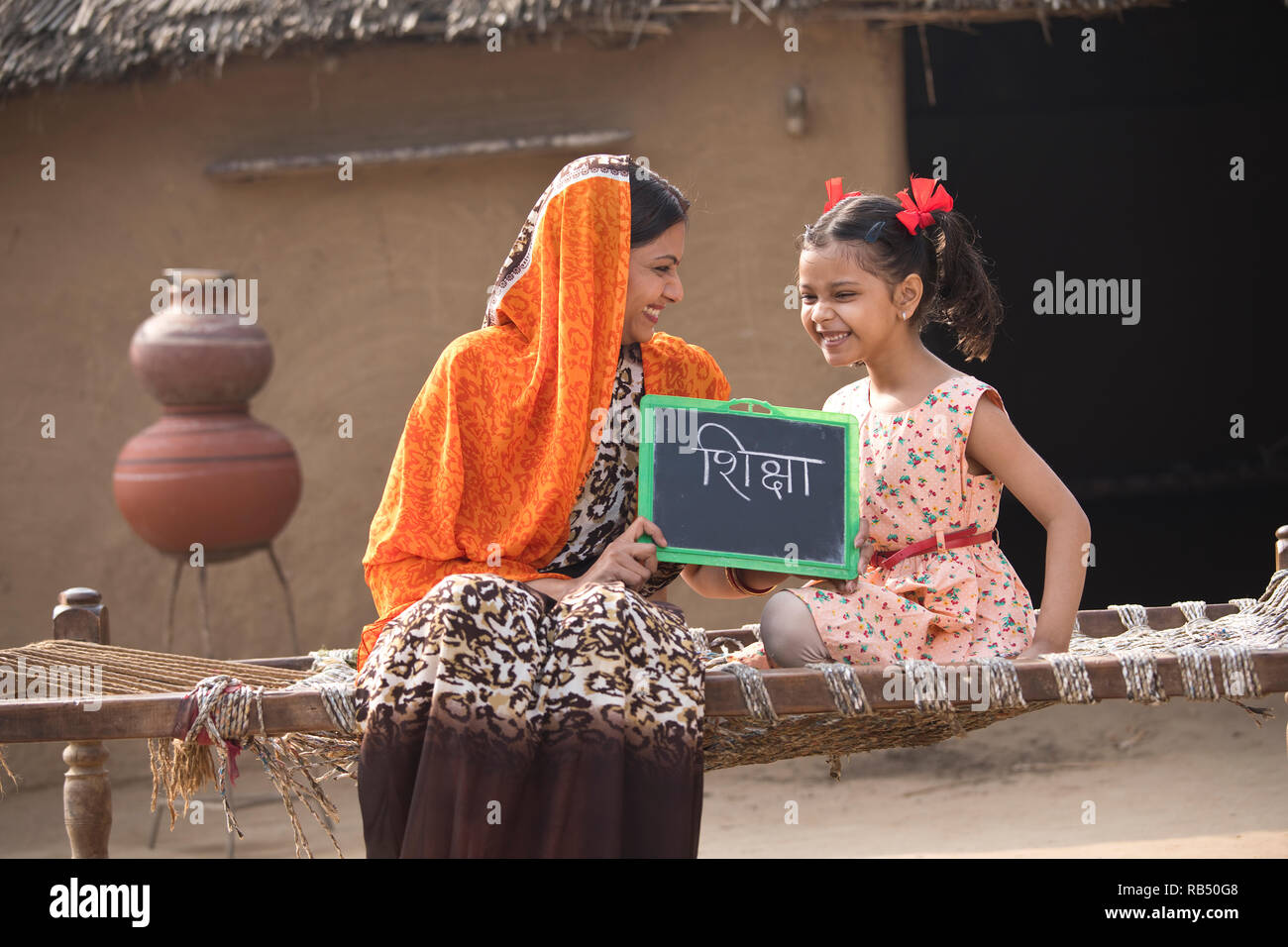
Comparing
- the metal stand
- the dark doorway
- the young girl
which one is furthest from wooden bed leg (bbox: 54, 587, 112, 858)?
the dark doorway

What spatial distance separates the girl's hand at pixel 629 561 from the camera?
8.75 ft

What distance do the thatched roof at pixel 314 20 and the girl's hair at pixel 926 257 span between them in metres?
2.22

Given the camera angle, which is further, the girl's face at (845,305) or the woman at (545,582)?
the girl's face at (845,305)

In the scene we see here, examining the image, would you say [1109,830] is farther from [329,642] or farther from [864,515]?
[329,642]

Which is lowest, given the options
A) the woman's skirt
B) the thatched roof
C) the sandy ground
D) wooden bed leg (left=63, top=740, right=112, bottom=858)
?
the sandy ground

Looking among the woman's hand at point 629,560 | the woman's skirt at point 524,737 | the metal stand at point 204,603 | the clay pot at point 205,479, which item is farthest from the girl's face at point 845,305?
the metal stand at point 204,603

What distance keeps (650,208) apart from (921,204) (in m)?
0.58

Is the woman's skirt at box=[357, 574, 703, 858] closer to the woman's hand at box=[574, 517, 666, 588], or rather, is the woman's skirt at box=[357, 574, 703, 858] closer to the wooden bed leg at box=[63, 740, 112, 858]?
the woman's hand at box=[574, 517, 666, 588]

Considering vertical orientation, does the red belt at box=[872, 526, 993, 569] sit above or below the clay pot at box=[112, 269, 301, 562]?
below

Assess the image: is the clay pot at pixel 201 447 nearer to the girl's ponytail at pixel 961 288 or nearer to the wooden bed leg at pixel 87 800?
the wooden bed leg at pixel 87 800

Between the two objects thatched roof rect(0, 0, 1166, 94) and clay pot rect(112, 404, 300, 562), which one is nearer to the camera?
clay pot rect(112, 404, 300, 562)

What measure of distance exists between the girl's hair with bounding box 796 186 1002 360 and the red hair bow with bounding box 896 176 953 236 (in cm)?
3

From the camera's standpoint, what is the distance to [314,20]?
5098 millimetres

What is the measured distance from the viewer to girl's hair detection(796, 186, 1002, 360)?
9.32ft
